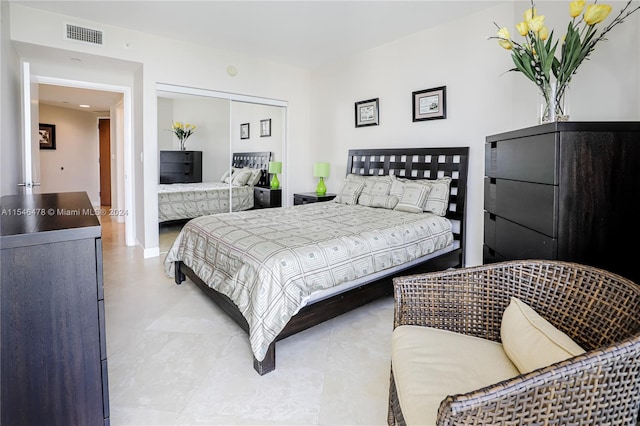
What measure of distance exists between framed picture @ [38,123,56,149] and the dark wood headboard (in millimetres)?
7144

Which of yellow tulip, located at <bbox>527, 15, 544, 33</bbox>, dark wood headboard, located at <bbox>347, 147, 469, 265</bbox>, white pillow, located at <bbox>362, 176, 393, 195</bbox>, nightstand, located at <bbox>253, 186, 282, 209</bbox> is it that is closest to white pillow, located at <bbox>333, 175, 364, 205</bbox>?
white pillow, located at <bbox>362, 176, 393, 195</bbox>

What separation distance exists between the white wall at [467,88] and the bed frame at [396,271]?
122mm

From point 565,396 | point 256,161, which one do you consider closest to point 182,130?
point 256,161

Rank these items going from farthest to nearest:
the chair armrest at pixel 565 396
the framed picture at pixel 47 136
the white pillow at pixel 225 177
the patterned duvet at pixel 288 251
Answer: the framed picture at pixel 47 136 < the white pillow at pixel 225 177 < the patterned duvet at pixel 288 251 < the chair armrest at pixel 565 396

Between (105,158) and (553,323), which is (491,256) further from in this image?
(105,158)

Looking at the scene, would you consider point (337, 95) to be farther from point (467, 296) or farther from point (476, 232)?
point (467, 296)

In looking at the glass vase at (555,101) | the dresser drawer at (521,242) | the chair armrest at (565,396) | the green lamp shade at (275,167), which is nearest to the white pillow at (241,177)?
the green lamp shade at (275,167)

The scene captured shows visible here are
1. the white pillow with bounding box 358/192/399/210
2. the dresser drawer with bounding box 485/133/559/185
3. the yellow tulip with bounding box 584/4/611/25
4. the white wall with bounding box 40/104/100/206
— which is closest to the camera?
the dresser drawer with bounding box 485/133/559/185

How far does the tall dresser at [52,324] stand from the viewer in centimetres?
115

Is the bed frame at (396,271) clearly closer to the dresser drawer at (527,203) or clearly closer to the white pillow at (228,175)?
the dresser drawer at (527,203)

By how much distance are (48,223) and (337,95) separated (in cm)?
440

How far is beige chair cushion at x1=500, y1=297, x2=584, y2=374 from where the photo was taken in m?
1.04

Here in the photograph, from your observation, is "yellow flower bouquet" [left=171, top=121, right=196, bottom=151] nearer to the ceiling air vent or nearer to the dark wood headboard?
the ceiling air vent

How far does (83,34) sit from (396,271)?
3990mm
